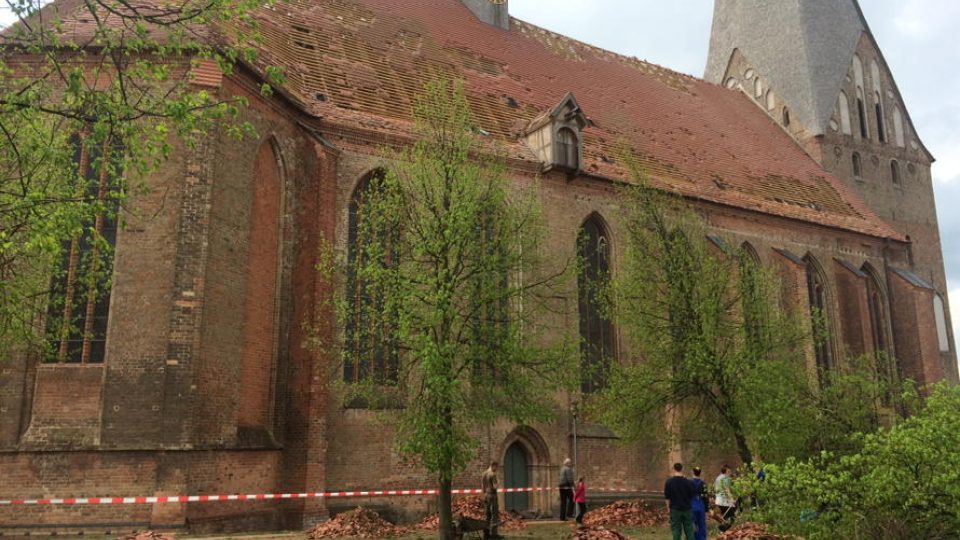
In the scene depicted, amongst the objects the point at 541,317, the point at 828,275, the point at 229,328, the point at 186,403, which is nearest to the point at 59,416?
the point at 186,403

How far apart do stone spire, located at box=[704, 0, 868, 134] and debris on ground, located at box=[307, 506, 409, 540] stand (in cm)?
2327

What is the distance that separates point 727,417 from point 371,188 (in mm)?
8089

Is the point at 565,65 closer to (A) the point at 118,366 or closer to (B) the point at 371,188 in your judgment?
(B) the point at 371,188

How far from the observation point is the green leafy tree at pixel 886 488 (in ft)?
26.6

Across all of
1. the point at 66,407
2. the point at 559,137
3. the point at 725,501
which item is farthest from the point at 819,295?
the point at 66,407

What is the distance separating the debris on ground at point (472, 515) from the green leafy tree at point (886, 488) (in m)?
6.50

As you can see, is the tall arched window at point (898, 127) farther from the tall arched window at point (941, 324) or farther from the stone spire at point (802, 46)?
the tall arched window at point (941, 324)

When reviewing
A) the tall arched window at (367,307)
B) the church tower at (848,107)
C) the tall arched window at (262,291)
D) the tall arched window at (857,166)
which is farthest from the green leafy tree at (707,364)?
the tall arched window at (857,166)

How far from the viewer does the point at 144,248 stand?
13422 millimetres

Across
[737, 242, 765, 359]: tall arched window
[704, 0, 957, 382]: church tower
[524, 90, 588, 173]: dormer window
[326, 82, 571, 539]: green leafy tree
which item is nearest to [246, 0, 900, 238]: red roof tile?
[524, 90, 588, 173]: dormer window

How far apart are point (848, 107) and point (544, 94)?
1442 centimetres

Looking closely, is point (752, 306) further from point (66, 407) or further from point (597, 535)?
point (66, 407)

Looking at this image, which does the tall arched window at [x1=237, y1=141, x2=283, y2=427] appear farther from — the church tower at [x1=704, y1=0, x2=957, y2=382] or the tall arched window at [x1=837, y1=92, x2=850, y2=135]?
the tall arched window at [x1=837, y1=92, x2=850, y2=135]

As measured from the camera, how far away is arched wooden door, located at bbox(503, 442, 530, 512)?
17.6 metres
